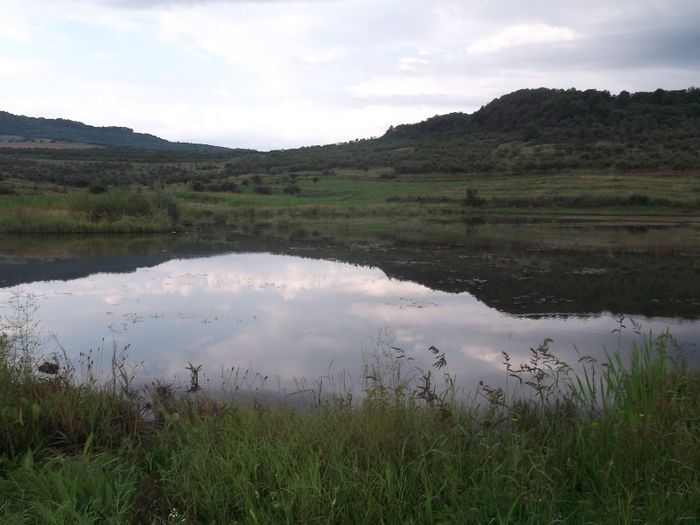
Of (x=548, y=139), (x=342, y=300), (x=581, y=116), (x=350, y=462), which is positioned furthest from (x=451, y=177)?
(x=350, y=462)

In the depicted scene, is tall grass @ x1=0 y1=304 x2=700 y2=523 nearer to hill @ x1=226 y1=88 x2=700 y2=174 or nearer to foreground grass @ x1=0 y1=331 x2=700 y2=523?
foreground grass @ x1=0 y1=331 x2=700 y2=523

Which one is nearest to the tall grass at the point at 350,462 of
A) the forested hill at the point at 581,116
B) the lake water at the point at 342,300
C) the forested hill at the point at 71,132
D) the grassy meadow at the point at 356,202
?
the lake water at the point at 342,300

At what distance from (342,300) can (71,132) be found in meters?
119

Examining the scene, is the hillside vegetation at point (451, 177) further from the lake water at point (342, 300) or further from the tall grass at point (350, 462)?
the tall grass at point (350, 462)

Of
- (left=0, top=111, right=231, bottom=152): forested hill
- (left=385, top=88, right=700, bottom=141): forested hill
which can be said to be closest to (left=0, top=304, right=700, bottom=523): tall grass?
(left=385, top=88, right=700, bottom=141): forested hill

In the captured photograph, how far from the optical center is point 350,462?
13.9ft

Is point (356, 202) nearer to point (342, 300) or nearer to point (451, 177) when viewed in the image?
point (451, 177)

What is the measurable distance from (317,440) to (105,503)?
1.46 metres

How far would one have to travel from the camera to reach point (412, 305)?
42.7 feet

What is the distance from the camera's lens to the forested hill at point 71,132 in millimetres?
111625

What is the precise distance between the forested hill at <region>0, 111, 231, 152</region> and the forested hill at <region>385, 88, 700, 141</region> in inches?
2337

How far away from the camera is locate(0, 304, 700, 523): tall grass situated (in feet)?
12.2

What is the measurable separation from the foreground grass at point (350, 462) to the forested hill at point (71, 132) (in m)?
110

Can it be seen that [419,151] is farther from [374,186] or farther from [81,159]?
[81,159]
